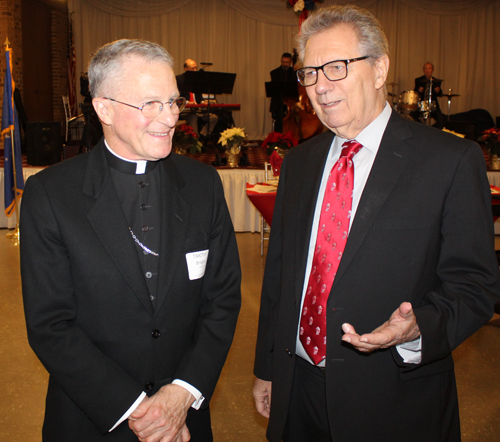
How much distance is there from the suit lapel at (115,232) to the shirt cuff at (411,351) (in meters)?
0.70

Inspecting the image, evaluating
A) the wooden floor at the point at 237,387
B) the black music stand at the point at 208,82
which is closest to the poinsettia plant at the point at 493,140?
the wooden floor at the point at 237,387

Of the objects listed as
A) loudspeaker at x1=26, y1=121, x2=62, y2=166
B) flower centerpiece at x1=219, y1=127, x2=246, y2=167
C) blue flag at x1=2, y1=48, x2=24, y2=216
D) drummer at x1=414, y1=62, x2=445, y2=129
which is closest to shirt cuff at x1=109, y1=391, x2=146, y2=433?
blue flag at x1=2, y1=48, x2=24, y2=216

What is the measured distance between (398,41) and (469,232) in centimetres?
1441

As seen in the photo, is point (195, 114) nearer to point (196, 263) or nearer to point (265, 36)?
point (265, 36)

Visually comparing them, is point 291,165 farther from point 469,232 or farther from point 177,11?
point 177,11

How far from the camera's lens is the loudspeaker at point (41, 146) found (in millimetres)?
7254

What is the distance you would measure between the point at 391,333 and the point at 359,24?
2.99 ft

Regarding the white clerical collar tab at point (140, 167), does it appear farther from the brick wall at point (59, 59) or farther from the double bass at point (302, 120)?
the brick wall at point (59, 59)

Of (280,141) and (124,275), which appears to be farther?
(280,141)

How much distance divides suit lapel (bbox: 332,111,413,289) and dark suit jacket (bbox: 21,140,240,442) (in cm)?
44

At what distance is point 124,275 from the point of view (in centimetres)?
135

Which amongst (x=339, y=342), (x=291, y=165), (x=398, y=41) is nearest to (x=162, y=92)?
(x=291, y=165)

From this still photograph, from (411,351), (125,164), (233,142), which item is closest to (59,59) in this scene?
(233,142)

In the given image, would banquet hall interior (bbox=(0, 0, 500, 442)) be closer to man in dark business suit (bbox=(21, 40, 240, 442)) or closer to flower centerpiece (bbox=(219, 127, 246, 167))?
flower centerpiece (bbox=(219, 127, 246, 167))
